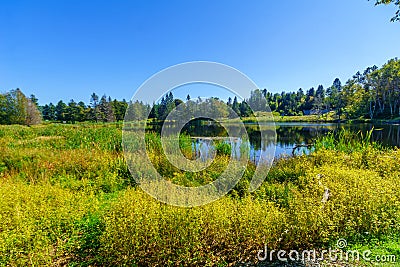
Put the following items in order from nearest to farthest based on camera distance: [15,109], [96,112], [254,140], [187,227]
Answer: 1. [187,227]
2. [254,140]
3. [15,109]
4. [96,112]

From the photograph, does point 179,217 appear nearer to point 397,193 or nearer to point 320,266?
point 320,266

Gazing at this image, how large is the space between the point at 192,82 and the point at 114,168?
11.4 ft

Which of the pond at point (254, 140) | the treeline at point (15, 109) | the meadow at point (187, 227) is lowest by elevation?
the meadow at point (187, 227)

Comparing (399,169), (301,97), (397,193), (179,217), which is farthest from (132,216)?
(301,97)

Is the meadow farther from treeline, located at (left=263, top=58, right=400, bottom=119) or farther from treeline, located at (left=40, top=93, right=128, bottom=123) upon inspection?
treeline, located at (left=40, top=93, right=128, bottom=123)

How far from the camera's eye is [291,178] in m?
4.98

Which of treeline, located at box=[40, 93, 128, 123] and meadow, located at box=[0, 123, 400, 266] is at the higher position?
treeline, located at box=[40, 93, 128, 123]

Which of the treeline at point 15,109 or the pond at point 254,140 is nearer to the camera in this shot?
the pond at point 254,140

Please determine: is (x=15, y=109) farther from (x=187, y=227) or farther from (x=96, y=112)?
(x=187, y=227)

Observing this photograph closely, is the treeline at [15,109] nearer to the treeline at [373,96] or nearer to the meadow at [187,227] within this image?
the treeline at [373,96]

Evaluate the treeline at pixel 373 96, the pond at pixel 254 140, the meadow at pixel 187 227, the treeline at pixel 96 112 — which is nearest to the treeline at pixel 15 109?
the treeline at pixel 96 112

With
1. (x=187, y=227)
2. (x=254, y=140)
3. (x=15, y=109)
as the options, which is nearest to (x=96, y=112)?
(x=15, y=109)

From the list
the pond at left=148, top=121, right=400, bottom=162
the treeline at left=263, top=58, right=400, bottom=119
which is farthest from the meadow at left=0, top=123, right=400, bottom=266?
the treeline at left=263, top=58, right=400, bottom=119

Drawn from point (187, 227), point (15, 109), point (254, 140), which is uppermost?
point (15, 109)
